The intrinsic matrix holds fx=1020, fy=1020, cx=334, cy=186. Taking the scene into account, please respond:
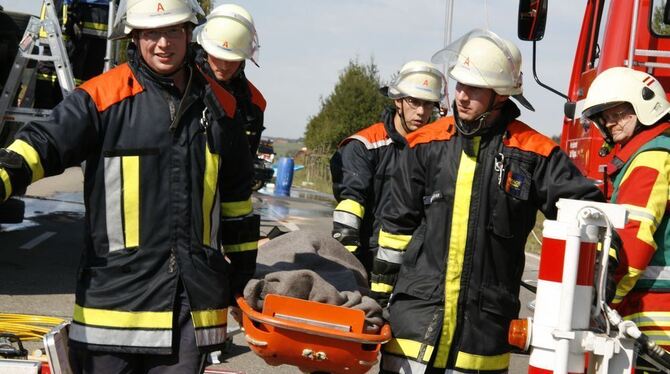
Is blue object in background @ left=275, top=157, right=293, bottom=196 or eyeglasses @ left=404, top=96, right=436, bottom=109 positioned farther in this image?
blue object in background @ left=275, top=157, right=293, bottom=196

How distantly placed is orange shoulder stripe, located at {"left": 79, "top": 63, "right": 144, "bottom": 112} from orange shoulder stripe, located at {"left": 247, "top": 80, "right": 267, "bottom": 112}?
269 cm

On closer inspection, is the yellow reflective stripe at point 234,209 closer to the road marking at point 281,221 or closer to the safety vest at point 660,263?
the safety vest at point 660,263

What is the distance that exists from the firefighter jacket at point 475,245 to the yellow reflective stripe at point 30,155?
1490mm

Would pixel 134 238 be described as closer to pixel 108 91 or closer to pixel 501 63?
pixel 108 91

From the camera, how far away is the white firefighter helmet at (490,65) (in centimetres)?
400

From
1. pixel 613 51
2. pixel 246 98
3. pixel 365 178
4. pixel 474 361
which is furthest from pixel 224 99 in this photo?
pixel 613 51

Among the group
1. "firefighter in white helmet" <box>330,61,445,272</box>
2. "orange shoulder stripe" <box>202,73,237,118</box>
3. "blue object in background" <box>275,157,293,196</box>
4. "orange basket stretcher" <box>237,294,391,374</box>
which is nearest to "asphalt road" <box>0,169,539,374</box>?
"firefighter in white helmet" <box>330,61,445,272</box>

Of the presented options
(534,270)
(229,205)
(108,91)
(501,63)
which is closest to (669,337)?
(501,63)

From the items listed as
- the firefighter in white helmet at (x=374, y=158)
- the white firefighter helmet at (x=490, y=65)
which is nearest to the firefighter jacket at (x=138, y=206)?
the white firefighter helmet at (x=490, y=65)

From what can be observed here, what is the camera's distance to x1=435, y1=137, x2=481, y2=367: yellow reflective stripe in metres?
3.92

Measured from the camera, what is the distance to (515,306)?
4027 millimetres

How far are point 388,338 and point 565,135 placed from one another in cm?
446

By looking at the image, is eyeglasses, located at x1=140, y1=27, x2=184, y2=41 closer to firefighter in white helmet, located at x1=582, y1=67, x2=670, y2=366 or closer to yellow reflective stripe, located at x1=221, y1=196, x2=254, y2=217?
yellow reflective stripe, located at x1=221, y1=196, x2=254, y2=217

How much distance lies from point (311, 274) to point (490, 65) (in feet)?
3.55
